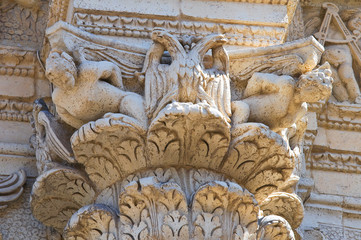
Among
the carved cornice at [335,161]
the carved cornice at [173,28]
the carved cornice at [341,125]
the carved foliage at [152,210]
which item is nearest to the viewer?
the carved foliage at [152,210]

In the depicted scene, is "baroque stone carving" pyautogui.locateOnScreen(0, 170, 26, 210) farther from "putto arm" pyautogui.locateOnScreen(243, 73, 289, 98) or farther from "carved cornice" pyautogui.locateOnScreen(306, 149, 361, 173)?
"carved cornice" pyautogui.locateOnScreen(306, 149, 361, 173)

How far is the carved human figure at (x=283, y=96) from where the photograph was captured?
4855 mm

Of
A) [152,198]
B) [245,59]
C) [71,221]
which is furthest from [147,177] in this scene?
[245,59]

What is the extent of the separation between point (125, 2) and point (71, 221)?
1268mm

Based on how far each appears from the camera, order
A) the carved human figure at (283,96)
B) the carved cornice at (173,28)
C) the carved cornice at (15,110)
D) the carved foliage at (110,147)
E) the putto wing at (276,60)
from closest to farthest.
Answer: the carved foliage at (110,147) < the carved human figure at (283,96) < the putto wing at (276,60) < the carved cornice at (173,28) < the carved cornice at (15,110)

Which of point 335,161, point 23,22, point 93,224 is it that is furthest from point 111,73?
point 335,161

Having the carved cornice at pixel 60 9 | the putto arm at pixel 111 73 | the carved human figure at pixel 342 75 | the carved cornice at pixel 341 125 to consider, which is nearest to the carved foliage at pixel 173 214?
the putto arm at pixel 111 73

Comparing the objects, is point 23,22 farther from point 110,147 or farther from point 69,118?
point 110,147

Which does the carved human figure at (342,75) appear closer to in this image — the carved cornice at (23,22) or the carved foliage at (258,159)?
the carved foliage at (258,159)

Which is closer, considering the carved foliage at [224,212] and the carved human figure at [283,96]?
the carved foliage at [224,212]

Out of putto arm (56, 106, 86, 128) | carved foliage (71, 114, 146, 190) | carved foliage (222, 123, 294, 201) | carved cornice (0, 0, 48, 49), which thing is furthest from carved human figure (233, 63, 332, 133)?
carved cornice (0, 0, 48, 49)

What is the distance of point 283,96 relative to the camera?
16.1 feet

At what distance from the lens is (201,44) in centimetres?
493

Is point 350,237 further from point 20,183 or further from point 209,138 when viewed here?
point 20,183
